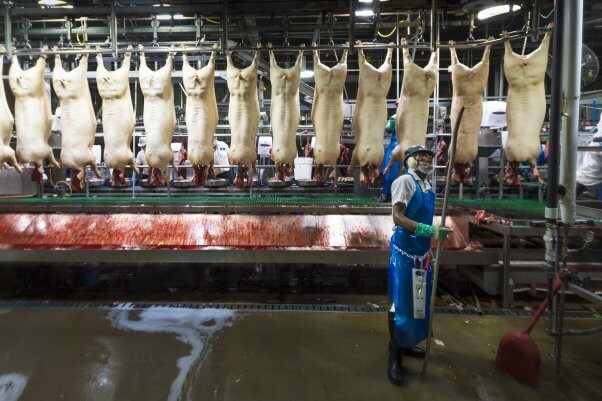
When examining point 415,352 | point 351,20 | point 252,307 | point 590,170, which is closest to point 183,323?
point 252,307

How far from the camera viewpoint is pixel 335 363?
11.8 ft

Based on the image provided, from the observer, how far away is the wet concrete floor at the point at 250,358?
10.3 ft

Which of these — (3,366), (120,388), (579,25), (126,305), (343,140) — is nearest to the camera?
(579,25)

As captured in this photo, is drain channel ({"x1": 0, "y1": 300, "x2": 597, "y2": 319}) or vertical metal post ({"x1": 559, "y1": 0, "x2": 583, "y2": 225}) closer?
vertical metal post ({"x1": 559, "y1": 0, "x2": 583, "y2": 225})

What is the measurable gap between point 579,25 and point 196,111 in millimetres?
3743

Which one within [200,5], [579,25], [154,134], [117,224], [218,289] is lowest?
[218,289]

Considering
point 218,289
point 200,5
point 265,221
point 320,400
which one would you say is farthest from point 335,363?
Result: point 200,5

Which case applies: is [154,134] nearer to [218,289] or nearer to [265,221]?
[265,221]

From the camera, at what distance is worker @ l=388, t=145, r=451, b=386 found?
3188 mm

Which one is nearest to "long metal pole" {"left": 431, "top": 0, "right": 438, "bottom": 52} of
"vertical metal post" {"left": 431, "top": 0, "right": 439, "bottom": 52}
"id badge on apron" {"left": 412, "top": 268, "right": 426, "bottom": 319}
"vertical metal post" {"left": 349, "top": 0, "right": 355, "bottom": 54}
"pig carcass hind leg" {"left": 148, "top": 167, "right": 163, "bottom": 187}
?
"vertical metal post" {"left": 431, "top": 0, "right": 439, "bottom": 52}

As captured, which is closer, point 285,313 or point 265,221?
point 285,313

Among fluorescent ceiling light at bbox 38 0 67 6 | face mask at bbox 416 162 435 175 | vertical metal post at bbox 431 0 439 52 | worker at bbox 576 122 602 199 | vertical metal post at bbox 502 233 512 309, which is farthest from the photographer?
worker at bbox 576 122 602 199

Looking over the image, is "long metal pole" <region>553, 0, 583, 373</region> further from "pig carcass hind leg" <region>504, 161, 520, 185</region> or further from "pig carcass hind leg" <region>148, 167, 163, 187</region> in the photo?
"pig carcass hind leg" <region>148, 167, 163, 187</region>

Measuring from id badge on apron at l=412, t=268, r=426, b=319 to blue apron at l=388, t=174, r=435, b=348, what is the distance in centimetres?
3
